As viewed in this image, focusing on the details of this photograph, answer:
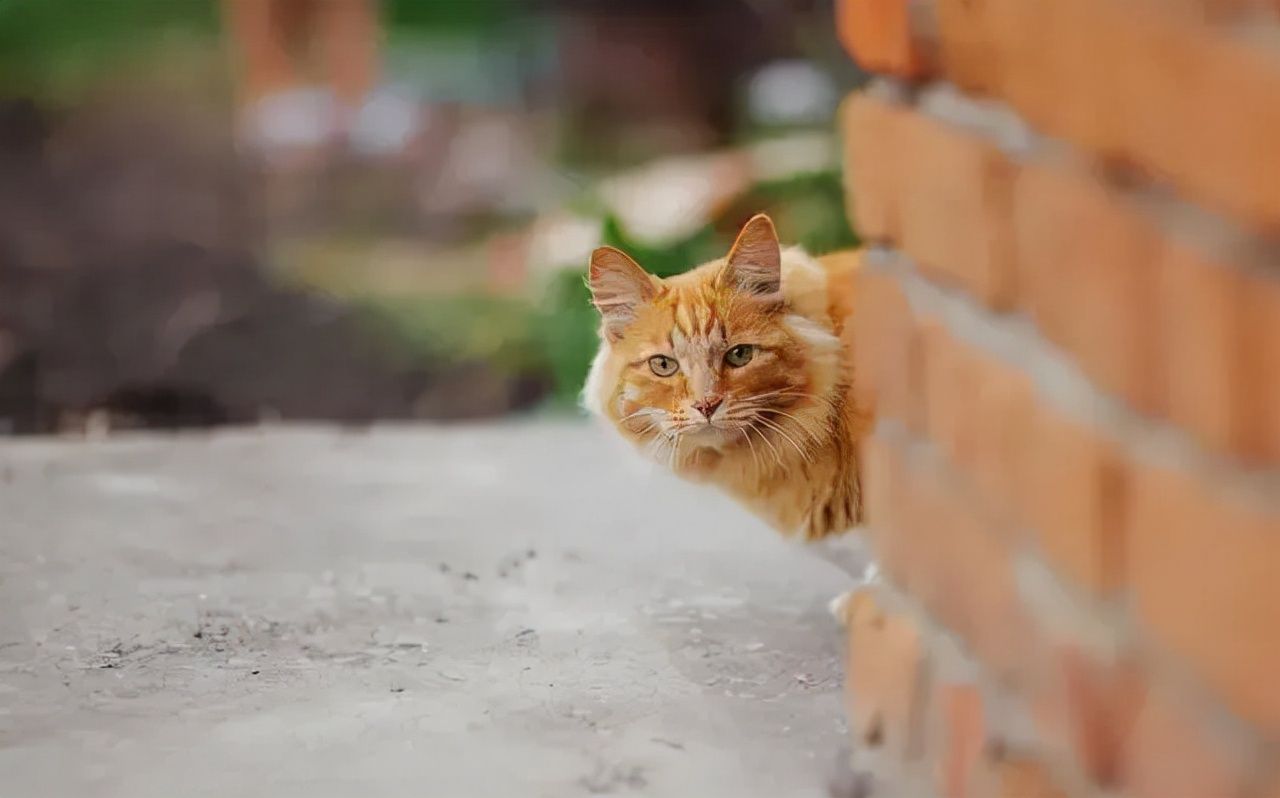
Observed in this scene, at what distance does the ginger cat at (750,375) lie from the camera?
5.79 ft

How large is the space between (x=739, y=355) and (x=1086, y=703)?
1.08 metres

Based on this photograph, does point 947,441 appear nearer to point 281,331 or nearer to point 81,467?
point 81,467

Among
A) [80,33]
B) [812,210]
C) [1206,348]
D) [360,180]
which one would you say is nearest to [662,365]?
[1206,348]

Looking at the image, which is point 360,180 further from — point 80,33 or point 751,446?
point 751,446

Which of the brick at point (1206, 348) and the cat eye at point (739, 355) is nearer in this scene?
the brick at point (1206, 348)

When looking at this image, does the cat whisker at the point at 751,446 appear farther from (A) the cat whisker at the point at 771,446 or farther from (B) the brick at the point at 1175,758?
(B) the brick at the point at 1175,758

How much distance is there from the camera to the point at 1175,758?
0.67 m

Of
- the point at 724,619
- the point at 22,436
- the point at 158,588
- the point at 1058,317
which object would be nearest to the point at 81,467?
the point at 22,436

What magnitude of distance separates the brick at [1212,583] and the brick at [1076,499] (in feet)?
0.06

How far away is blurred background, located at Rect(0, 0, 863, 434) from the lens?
3.32m

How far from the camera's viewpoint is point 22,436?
9.81 feet

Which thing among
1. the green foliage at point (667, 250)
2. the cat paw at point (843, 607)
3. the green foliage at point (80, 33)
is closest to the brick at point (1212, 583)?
the cat paw at point (843, 607)

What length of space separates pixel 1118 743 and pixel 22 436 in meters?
2.81

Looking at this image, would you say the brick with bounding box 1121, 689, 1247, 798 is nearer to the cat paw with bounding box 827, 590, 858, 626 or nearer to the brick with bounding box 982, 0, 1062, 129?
the brick with bounding box 982, 0, 1062, 129
